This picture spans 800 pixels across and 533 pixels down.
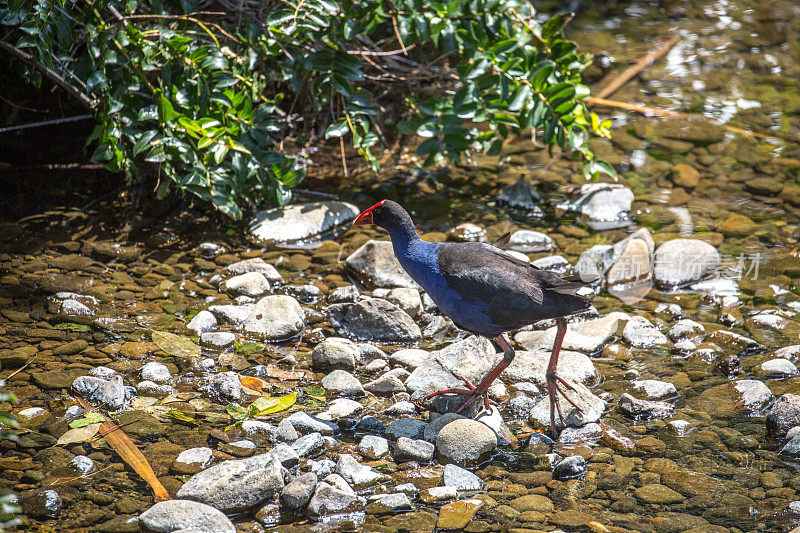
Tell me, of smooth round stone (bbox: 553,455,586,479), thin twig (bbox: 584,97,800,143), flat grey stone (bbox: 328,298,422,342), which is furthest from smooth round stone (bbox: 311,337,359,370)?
thin twig (bbox: 584,97,800,143)

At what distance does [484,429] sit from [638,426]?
2.89 ft

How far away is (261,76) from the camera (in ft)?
18.2

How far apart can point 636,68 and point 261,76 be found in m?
4.91

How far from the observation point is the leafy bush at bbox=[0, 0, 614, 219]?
15.9 feet

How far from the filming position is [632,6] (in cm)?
1038

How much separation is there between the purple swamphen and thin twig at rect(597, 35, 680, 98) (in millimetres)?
4509

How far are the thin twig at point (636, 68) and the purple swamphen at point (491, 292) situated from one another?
4.51 m

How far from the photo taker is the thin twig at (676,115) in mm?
7234

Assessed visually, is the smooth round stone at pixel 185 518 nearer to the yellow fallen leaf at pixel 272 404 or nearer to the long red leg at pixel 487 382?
the yellow fallen leaf at pixel 272 404

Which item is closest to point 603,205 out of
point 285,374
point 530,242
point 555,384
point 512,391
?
point 530,242

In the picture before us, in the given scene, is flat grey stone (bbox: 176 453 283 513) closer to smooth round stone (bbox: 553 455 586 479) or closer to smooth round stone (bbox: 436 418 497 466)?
smooth round stone (bbox: 436 418 497 466)

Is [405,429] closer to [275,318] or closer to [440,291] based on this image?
[440,291]

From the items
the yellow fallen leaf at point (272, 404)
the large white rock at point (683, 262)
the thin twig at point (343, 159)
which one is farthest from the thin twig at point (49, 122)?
the large white rock at point (683, 262)

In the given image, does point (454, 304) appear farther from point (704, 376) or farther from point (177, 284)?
point (177, 284)
